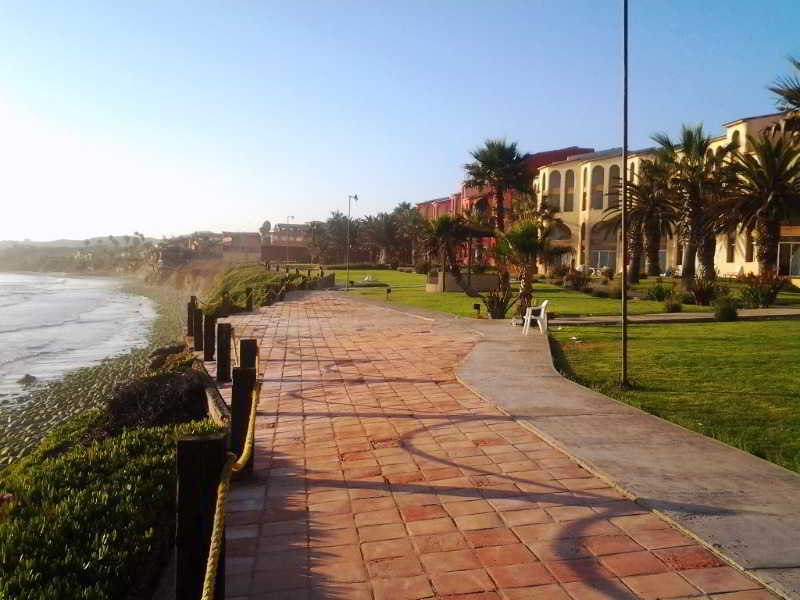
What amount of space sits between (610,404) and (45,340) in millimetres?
24913

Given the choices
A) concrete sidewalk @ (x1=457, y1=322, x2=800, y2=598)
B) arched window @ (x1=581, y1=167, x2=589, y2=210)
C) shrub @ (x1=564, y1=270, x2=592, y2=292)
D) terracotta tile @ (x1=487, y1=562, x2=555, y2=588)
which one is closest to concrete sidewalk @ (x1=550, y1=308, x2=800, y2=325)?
concrete sidewalk @ (x1=457, y1=322, x2=800, y2=598)

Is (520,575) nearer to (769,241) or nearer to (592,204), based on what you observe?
(769,241)

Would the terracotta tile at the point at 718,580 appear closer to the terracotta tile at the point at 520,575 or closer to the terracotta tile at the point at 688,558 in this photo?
the terracotta tile at the point at 688,558

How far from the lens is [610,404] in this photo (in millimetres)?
6941

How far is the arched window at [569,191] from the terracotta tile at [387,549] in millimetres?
51563

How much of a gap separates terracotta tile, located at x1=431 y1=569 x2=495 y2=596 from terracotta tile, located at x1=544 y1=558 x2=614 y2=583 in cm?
34

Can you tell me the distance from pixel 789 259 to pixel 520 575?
3754cm

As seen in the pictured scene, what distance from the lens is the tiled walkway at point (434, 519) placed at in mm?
3197

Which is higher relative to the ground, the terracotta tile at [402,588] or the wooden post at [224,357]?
the wooden post at [224,357]

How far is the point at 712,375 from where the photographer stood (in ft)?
29.3

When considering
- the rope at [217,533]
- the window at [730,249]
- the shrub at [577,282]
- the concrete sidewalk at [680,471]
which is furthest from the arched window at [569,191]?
the rope at [217,533]

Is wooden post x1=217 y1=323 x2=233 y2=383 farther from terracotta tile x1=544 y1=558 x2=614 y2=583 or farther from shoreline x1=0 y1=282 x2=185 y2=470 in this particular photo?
terracotta tile x1=544 y1=558 x2=614 y2=583

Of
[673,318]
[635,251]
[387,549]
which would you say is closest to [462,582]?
[387,549]

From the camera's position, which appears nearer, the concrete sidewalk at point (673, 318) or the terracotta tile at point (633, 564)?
the terracotta tile at point (633, 564)
